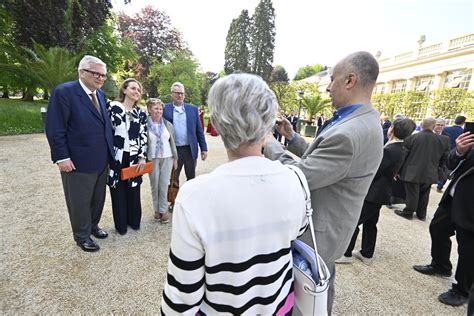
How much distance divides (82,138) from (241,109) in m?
2.59

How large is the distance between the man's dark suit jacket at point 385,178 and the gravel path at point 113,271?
974 millimetres

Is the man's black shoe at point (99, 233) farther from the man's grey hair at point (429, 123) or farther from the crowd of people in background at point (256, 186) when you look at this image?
the man's grey hair at point (429, 123)

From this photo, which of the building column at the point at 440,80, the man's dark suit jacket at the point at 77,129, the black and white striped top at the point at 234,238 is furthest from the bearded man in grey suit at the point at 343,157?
the building column at the point at 440,80

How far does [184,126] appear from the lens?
427cm

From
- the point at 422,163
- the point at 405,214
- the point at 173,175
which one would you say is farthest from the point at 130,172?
the point at 405,214

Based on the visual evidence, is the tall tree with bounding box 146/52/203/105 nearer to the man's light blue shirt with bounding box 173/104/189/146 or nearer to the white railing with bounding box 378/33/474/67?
the white railing with bounding box 378/33/474/67

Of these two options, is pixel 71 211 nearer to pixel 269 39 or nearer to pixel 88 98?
pixel 88 98

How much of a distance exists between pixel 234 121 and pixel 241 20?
130ft

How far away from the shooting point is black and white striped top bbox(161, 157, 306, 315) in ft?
2.79

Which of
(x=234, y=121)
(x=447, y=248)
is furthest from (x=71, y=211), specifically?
(x=447, y=248)

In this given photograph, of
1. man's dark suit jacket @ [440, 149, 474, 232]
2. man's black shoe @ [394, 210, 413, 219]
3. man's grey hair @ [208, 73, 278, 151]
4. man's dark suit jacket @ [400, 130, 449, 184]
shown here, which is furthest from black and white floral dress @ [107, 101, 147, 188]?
man's black shoe @ [394, 210, 413, 219]

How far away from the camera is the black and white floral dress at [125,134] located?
10.3 feet

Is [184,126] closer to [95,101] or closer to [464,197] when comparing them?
[95,101]

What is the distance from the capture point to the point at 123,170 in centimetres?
319
